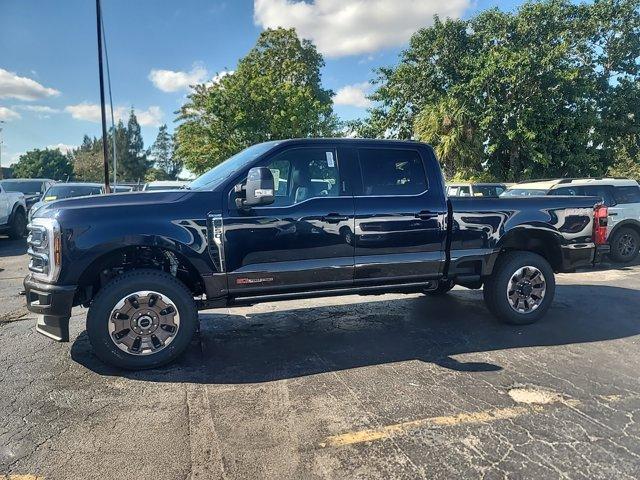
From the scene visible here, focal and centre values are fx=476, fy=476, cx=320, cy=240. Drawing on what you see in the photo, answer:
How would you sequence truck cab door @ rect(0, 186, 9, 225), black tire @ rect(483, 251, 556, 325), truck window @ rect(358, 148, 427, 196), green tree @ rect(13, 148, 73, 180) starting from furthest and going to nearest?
green tree @ rect(13, 148, 73, 180)
truck cab door @ rect(0, 186, 9, 225)
black tire @ rect(483, 251, 556, 325)
truck window @ rect(358, 148, 427, 196)

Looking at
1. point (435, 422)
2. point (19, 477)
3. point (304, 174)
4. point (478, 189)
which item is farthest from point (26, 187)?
point (435, 422)

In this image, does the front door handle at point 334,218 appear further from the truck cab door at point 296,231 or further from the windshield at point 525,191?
the windshield at point 525,191

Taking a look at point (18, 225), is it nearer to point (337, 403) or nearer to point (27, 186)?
point (27, 186)

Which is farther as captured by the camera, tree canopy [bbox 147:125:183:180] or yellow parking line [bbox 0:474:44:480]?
Result: tree canopy [bbox 147:125:183:180]

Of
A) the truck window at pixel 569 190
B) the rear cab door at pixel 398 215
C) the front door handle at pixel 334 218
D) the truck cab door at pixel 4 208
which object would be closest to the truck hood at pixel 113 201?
the front door handle at pixel 334 218

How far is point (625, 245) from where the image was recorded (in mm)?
10266

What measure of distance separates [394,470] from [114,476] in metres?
1.57

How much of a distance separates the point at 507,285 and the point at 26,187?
17561 millimetres

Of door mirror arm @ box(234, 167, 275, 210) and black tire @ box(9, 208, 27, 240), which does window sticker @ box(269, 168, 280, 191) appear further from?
black tire @ box(9, 208, 27, 240)

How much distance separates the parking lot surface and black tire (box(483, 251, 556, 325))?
0.15 meters

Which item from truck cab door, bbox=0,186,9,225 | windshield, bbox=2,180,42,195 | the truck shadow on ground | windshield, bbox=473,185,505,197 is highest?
windshield, bbox=2,180,42,195

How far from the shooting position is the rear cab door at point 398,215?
4711 mm

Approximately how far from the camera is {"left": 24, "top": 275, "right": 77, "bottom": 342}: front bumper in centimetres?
397

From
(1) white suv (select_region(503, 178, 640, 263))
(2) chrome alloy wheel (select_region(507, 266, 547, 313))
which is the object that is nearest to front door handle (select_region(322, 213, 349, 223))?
(2) chrome alloy wheel (select_region(507, 266, 547, 313))
